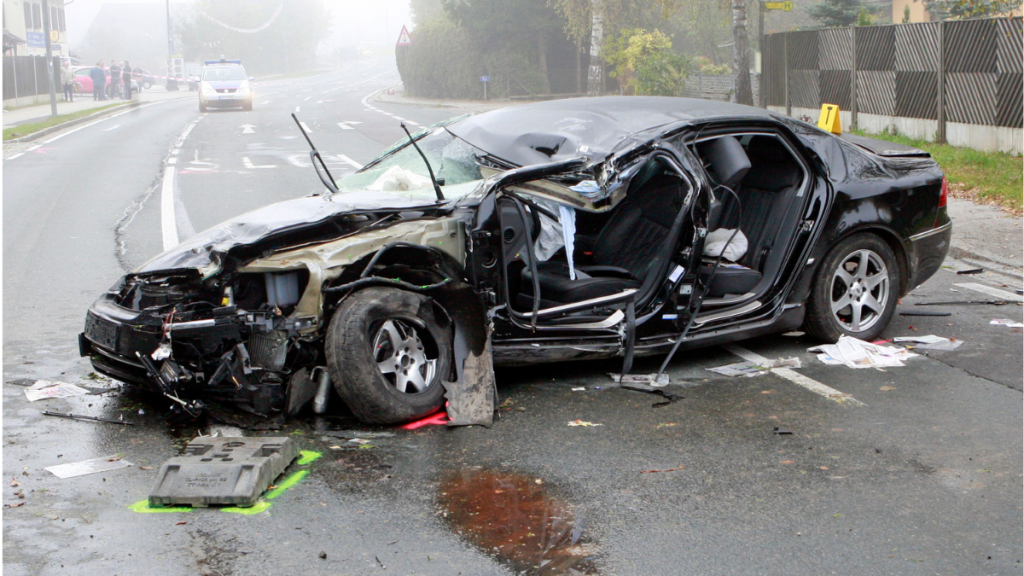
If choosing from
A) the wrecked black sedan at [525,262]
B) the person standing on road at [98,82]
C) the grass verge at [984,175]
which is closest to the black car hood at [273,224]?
the wrecked black sedan at [525,262]

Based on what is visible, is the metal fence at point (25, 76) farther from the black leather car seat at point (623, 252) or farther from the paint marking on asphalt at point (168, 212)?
the black leather car seat at point (623, 252)

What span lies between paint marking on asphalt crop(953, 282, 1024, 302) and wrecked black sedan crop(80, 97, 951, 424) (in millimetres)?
1496

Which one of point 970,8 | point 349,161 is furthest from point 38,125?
point 970,8

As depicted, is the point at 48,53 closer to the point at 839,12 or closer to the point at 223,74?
the point at 223,74

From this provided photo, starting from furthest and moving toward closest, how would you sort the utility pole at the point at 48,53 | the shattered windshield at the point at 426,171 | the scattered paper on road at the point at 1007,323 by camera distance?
the utility pole at the point at 48,53 < the scattered paper on road at the point at 1007,323 < the shattered windshield at the point at 426,171

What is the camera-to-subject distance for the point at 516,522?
151 inches

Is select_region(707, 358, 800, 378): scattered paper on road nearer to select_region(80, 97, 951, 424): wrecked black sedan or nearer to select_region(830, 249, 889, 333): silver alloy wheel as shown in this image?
select_region(80, 97, 951, 424): wrecked black sedan

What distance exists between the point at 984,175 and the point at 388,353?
37.0 feet

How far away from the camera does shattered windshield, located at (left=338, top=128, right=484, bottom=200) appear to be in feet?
18.4

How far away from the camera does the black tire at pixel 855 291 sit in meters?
6.18

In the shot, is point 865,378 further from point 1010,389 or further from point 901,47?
point 901,47

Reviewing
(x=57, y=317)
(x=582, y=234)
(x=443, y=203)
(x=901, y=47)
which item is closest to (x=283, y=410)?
(x=443, y=203)

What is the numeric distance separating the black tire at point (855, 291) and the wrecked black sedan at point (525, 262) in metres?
0.01

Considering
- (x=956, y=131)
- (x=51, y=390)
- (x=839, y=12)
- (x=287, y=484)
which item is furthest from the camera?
(x=839, y=12)
